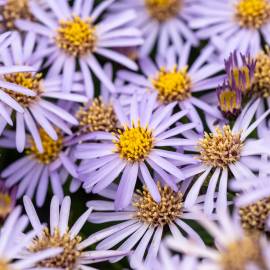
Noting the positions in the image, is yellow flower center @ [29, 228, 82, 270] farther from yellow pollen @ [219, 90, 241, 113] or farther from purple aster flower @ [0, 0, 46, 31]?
purple aster flower @ [0, 0, 46, 31]

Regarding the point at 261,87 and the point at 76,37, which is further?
the point at 76,37

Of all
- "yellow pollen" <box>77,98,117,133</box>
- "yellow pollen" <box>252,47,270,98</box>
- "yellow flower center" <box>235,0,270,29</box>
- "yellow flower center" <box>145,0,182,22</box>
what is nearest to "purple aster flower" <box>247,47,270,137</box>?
"yellow pollen" <box>252,47,270,98</box>

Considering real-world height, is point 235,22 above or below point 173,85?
above

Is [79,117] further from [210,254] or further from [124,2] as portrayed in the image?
[210,254]

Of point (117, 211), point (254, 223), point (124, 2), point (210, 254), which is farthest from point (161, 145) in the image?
point (124, 2)

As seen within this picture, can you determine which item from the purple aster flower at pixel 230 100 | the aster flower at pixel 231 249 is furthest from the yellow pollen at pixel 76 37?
the aster flower at pixel 231 249

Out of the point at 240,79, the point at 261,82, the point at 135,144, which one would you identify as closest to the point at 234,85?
the point at 240,79

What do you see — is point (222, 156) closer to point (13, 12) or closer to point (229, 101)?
point (229, 101)
